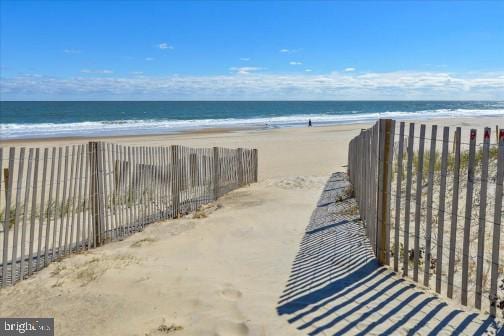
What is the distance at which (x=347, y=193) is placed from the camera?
1077 cm

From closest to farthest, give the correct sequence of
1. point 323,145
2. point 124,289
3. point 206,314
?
point 206,314 < point 124,289 < point 323,145

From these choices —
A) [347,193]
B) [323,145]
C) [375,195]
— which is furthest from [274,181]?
[323,145]

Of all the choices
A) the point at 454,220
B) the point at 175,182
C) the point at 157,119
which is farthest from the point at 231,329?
the point at 157,119

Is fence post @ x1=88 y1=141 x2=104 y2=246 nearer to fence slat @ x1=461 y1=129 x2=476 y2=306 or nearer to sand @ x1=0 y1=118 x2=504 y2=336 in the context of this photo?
Answer: sand @ x1=0 y1=118 x2=504 y2=336

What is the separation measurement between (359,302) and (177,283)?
201 centimetres

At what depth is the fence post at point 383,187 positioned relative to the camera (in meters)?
5.33

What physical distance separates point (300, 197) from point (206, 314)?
755 centimetres

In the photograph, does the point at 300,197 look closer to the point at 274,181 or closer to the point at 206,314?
the point at 274,181

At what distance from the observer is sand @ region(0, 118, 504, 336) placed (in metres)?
4.19

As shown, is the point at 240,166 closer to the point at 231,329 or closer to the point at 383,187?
the point at 383,187

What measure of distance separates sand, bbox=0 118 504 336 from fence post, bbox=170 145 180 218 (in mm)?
598

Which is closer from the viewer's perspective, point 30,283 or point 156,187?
point 30,283

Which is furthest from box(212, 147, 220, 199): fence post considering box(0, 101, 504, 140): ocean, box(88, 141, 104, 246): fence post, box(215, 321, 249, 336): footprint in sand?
box(0, 101, 504, 140): ocean

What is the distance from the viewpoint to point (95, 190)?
7031mm
